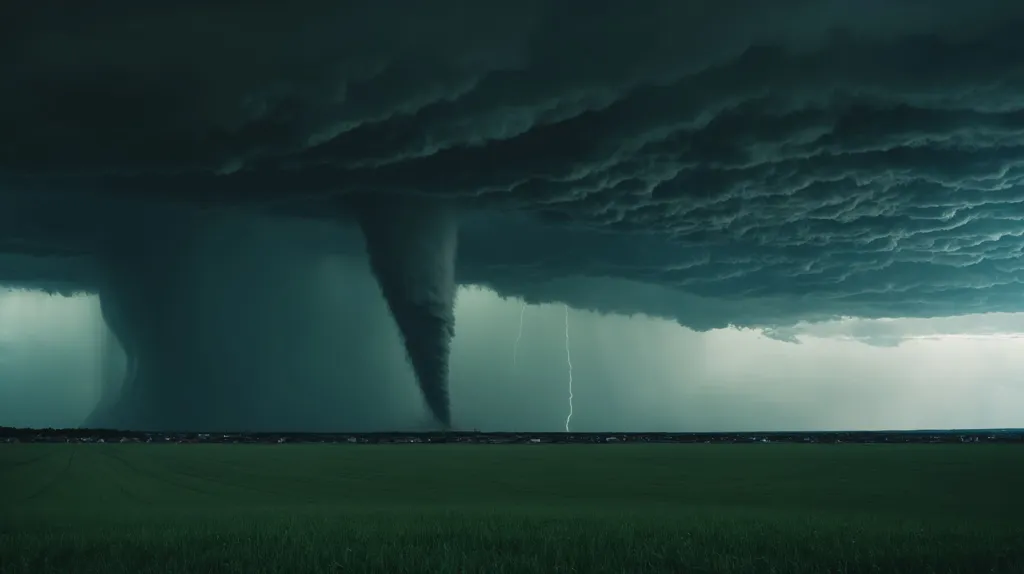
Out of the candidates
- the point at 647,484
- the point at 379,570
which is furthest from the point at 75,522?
the point at 647,484

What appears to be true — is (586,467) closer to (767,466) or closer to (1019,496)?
(767,466)

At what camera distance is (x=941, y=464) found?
78.4m

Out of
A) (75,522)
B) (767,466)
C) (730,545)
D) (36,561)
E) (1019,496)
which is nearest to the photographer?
(36,561)

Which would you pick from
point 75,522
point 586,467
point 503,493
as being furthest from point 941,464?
point 75,522

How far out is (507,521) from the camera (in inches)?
945

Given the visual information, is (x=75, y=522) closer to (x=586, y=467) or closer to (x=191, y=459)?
(x=586, y=467)

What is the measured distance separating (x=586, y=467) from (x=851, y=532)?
60.1 metres

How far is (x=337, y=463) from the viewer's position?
84812 millimetres

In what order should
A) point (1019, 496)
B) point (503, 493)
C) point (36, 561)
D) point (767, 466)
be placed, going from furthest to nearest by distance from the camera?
1. point (767, 466)
2. point (503, 493)
3. point (1019, 496)
4. point (36, 561)

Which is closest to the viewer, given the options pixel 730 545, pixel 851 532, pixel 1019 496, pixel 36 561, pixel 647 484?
pixel 36 561

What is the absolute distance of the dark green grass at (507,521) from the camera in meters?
15.3

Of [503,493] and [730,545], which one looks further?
[503,493]

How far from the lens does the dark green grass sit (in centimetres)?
1531

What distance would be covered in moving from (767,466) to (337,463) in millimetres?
44151
